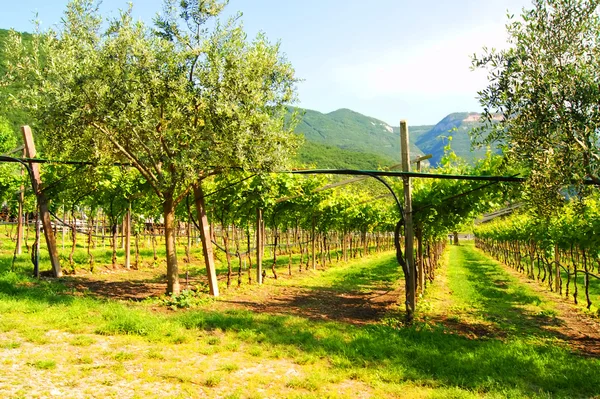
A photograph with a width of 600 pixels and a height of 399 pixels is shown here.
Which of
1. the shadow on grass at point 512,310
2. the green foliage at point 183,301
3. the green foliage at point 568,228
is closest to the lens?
the green foliage at point 568,228

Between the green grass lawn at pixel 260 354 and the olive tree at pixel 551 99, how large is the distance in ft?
10.5

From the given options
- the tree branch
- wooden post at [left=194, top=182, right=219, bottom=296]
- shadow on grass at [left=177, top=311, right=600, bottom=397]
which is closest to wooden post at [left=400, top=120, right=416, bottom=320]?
shadow on grass at [left=177, top=311, right=600, bottom=397]

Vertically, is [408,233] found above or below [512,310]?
above

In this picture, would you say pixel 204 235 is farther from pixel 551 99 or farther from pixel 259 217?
pixel 551 99

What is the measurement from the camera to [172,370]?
22.3 feet

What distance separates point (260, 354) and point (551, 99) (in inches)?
265

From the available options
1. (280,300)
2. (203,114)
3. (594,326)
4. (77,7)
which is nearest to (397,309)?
(280,300)

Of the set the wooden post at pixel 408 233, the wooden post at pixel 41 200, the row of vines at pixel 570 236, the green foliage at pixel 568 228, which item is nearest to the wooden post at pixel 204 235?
the wooden post at pixel 41 200

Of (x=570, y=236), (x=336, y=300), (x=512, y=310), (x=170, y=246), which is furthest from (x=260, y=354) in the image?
(x=570, y=236)

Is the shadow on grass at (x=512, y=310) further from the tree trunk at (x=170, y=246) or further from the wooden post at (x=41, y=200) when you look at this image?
the wooden post at (x=41, y=200)

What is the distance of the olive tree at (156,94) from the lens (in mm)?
9820

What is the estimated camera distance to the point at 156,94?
10523mm

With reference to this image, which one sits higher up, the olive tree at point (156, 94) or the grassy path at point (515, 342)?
the olive tree at point (156, 94)

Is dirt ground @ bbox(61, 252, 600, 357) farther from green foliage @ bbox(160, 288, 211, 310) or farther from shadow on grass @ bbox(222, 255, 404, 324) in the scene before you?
green foliage @ bbox(160, 288, 211, 310)
